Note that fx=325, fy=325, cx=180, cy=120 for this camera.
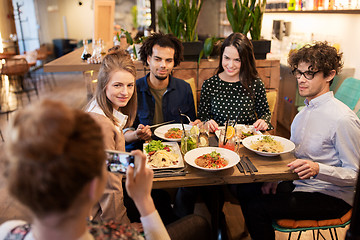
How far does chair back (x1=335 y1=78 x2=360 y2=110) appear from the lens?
273cm

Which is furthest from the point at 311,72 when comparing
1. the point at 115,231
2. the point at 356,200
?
the point at 115,231

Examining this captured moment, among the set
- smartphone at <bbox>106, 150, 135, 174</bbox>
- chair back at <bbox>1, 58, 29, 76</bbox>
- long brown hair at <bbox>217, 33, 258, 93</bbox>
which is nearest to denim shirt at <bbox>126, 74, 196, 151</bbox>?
long brown hair at <bbox>217, 33, 258, 93</bbox>

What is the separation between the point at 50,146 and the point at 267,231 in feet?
4.33

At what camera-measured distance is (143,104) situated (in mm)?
2406

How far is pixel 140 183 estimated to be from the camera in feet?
3.25

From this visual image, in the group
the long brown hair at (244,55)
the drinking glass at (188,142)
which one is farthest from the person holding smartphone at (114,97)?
the long brown hair at (244,55)

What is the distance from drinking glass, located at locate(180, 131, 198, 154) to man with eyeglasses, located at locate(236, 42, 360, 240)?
1.42 ft

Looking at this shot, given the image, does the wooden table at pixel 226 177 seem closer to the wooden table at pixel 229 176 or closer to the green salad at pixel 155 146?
the wooden table at pixel 229 176

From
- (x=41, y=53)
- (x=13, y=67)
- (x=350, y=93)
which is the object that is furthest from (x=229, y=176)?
(x=41, y=53)

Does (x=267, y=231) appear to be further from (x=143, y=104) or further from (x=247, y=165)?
(x=143, y=104)

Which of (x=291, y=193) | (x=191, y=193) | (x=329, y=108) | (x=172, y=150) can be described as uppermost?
(x=329, y=108)

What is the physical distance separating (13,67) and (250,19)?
4.05m

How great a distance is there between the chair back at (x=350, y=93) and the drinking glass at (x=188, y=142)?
169 centimetres

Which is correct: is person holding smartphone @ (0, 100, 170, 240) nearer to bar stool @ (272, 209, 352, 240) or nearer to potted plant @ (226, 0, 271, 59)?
bar stool @ (272, 209, 352, 240)
